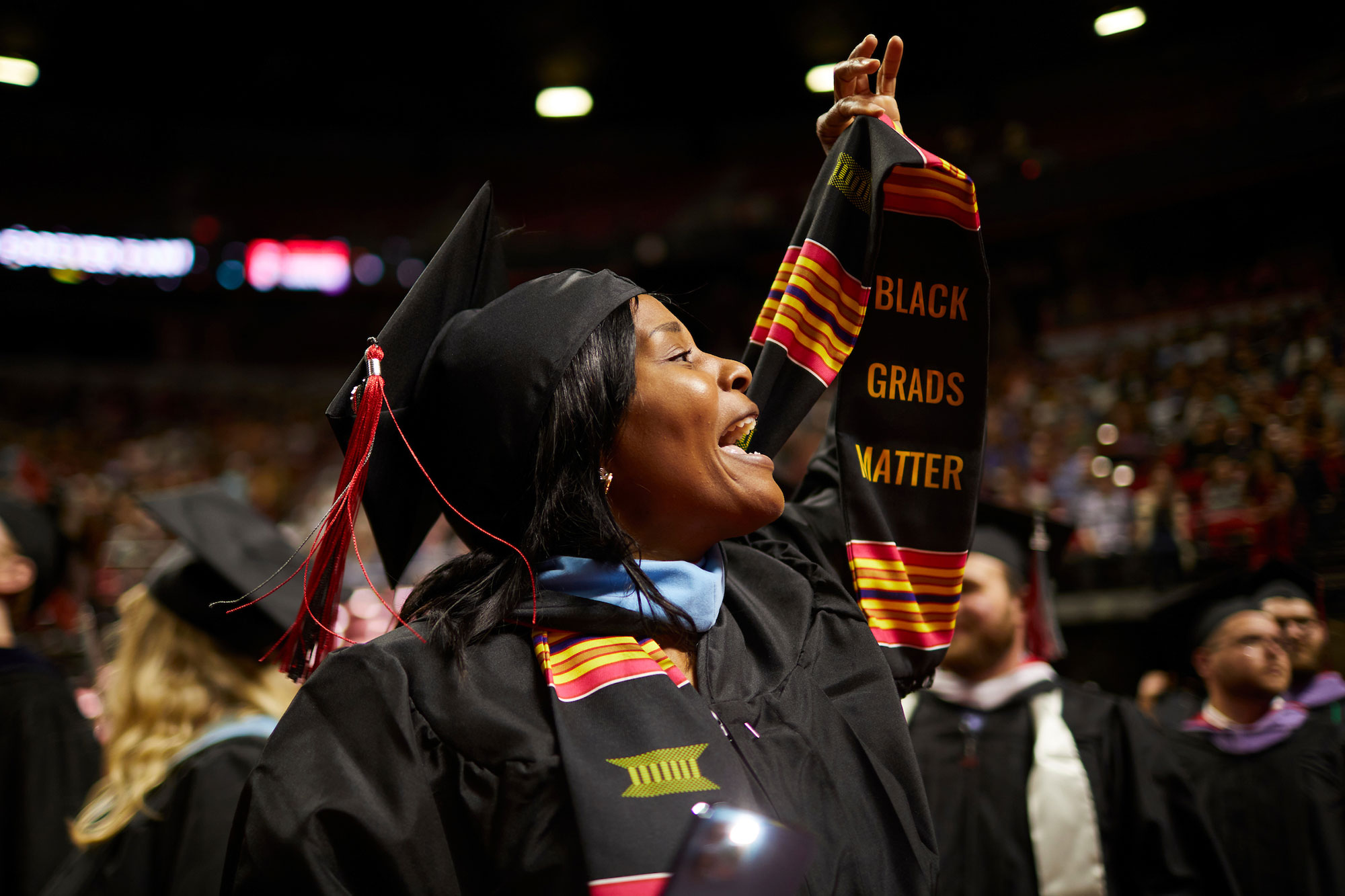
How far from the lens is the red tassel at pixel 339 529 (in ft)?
4.66

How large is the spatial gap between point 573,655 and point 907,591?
61 cm

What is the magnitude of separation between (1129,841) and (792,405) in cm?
199

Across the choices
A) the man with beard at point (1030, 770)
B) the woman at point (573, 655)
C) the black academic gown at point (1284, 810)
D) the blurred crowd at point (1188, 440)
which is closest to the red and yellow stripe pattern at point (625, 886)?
the woman at point (573, 655)

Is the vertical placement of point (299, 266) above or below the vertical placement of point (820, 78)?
below

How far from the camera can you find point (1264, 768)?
3930 mm

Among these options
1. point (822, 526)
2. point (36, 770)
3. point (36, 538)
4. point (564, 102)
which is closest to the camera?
point (822, 526)

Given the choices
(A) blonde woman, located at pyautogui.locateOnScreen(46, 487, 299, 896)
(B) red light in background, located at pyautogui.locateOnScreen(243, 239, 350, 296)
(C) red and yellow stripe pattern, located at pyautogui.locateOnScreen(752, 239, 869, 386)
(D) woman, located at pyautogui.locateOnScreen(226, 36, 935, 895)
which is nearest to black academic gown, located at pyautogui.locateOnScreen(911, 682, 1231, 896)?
(D) woman, located at pyautogui.locateOnScreen(226, 36, 935, 895)

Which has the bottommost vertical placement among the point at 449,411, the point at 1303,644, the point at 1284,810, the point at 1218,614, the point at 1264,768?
the point at 1284,810

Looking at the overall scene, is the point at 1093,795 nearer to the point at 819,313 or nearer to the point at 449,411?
the point at 819,313

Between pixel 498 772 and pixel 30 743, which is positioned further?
pixel 30 743

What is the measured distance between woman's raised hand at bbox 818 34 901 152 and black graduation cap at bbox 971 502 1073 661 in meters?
2.09

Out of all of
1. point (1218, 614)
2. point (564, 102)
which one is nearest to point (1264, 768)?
point (1218, 614)

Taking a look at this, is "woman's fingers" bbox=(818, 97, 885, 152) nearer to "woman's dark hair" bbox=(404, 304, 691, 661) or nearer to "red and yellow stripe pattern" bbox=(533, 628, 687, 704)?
"woman's dark hair" bbox=(404, 304, 691, 661)

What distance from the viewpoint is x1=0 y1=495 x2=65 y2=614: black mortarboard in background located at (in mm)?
3697
